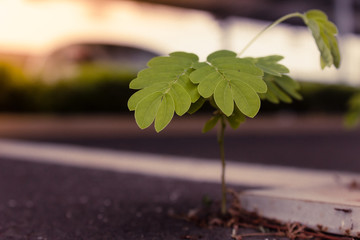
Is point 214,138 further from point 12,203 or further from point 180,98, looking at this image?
point 180,98

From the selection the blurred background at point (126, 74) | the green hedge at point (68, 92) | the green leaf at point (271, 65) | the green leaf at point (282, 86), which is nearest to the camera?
the green leaf at point (271, 65)

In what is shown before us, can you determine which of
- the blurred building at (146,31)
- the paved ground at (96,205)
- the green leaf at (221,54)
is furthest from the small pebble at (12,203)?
the blurred building at (146,31)

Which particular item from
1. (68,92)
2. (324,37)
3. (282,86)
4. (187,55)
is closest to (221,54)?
(187,55)

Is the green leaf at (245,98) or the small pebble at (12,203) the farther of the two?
the small pebble at (12,203)

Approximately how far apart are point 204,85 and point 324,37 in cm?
66

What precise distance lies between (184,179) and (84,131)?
5.00 m

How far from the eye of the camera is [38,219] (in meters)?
1.90

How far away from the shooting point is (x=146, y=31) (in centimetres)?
1722

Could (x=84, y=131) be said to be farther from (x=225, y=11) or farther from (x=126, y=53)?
(x=225, y=11)

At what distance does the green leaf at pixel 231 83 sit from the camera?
1380 millimetres

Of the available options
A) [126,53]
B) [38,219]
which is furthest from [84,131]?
[38,219]

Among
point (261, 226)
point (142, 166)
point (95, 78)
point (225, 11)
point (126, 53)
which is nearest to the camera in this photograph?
point (261, 226)

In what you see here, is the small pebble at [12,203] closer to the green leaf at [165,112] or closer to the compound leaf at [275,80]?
the green leaf at [165,112]

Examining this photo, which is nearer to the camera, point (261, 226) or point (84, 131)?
point (261, 226)
